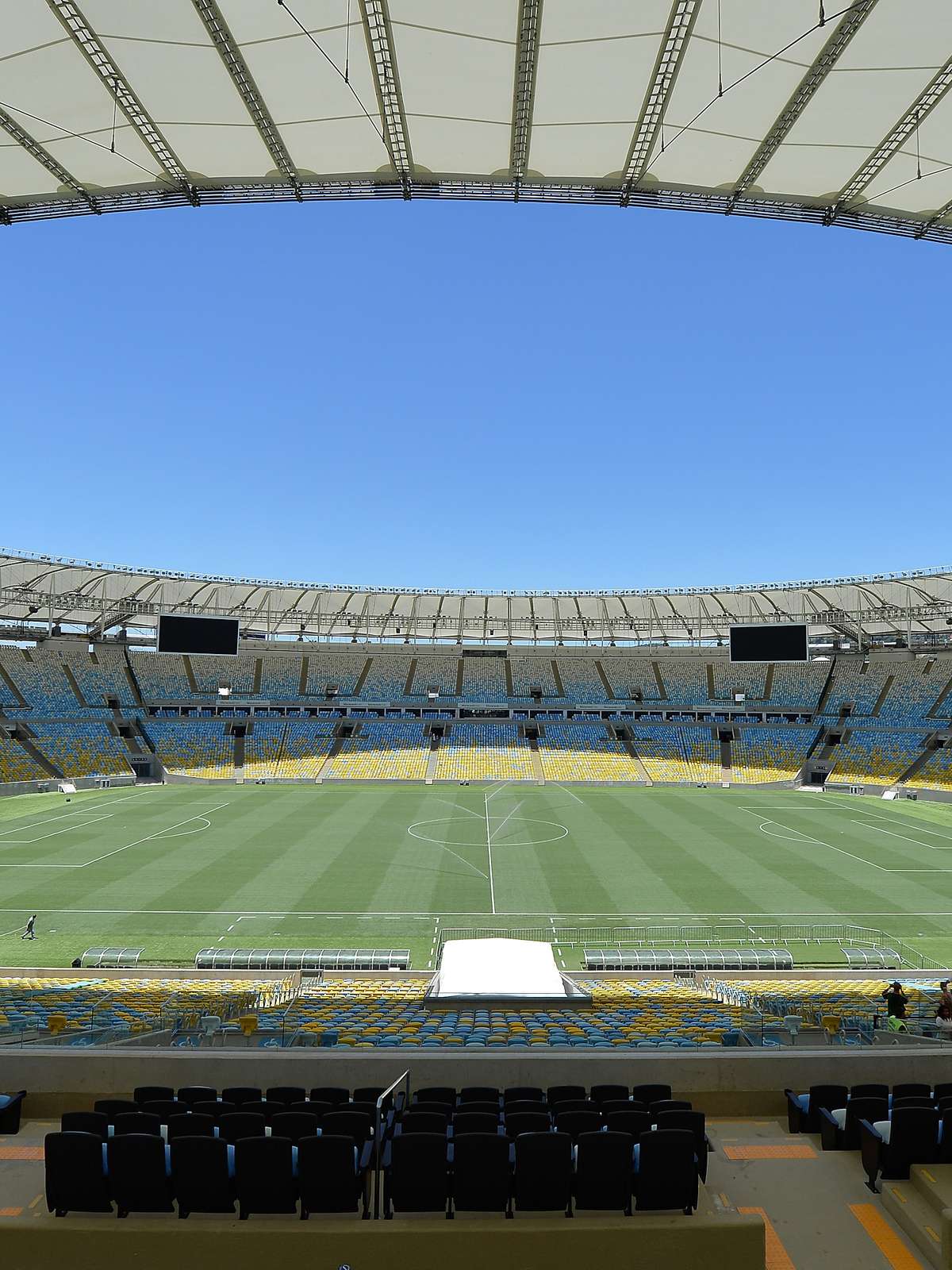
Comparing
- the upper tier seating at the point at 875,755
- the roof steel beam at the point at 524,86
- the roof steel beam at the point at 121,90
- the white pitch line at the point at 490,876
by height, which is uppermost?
the roof steel beam at the point at 524,86

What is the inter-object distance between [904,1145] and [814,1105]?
1.07m

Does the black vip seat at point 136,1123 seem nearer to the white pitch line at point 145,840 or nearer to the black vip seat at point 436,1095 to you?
the black vip seat at point 436,1095

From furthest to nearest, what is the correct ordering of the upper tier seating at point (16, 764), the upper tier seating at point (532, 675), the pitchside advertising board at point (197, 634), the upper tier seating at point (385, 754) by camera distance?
the upper tier seating at point (532, 675)
the upper tier seating at point (385, 754)
the pitchside advertising board at point (197, 634)
the upper tier seating at point (16, 764)

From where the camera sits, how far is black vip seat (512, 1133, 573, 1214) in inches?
192

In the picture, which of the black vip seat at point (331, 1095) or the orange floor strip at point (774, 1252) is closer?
the orange floor strip at point (774, 1252)

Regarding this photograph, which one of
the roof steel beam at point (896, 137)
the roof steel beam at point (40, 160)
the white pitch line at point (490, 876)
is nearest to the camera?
the roof steel beam at point (896, 137)

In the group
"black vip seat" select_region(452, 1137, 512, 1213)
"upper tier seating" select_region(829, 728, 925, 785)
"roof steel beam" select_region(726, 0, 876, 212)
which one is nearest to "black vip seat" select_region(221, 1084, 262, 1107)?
"black vip seat" select_region(452, 1137, 512, 1213)

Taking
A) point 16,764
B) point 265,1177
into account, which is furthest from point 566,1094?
point 16,764

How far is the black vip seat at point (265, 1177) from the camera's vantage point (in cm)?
488

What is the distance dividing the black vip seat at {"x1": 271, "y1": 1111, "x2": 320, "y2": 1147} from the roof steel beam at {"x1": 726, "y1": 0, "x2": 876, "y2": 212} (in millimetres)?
10002

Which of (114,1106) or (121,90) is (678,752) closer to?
(114,1106)

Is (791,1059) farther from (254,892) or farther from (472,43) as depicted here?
(254,892)

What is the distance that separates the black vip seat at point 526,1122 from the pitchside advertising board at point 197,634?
50.7 m

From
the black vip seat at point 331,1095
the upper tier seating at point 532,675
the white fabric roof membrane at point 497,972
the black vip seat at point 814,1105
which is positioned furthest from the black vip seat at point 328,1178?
the upper tier seating at point 532,675
